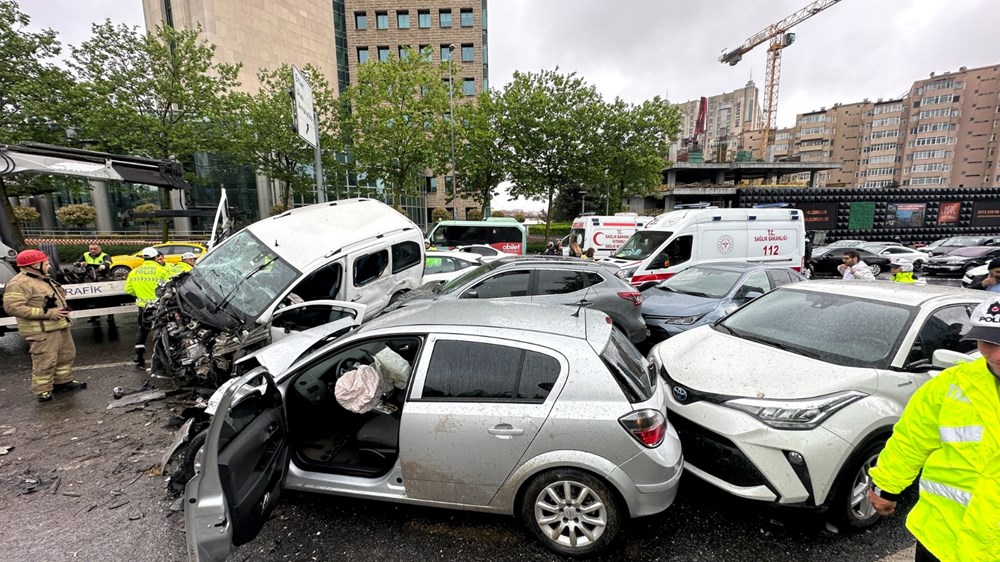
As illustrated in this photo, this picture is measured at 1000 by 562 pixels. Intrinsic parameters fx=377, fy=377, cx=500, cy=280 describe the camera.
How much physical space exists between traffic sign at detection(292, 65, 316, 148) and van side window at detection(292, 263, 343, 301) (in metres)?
3.08

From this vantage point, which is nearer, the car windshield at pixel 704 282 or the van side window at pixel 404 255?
the car windshield at pixel 704 282

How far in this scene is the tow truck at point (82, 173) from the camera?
5785 millimetres

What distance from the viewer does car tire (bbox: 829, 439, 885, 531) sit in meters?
2.39

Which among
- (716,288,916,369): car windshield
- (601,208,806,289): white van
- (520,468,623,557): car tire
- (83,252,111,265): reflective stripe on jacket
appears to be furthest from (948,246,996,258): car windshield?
(83,252,111,265): reflective stripe on jacket

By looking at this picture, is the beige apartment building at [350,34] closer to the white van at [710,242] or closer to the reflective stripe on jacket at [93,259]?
the white van at [710,242]

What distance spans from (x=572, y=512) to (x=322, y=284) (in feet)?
14.4

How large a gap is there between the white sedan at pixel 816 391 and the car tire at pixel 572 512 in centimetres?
83

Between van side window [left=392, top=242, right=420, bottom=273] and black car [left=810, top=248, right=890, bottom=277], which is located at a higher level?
van side window [left=392, top=242, right=420, bottom=273]

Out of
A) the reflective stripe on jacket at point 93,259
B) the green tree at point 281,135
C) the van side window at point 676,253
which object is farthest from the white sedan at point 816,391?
the green tree at point 281,135

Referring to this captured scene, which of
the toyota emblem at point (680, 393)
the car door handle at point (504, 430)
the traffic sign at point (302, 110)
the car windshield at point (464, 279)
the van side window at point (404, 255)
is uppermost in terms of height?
the traffic sign at point (302, 110)

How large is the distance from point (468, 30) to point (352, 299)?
1393 inches

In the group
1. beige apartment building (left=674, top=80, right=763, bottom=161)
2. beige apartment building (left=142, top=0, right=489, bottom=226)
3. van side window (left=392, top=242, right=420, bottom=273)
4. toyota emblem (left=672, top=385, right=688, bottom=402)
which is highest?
beige apartment building (left=674, top=80, right=763, bottom=161)

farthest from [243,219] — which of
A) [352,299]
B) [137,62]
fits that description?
[137,62]

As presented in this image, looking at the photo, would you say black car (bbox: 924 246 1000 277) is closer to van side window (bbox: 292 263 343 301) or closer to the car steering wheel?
the car steering wheel
